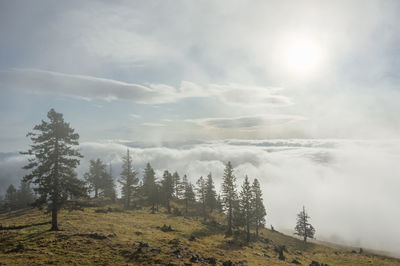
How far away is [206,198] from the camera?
74.7m

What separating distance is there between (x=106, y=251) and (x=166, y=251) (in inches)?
262

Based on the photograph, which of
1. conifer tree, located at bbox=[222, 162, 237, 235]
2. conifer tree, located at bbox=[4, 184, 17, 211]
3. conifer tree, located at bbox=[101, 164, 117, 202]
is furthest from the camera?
conifer tree, located at bbox=[4, 184, 17, 211]

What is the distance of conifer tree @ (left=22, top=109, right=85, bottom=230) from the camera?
26328 millimetres

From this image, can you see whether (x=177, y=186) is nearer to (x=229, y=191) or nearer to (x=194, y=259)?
(x=229, y=191)

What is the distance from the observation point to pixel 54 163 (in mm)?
27203

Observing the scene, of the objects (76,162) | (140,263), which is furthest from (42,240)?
(140,263)

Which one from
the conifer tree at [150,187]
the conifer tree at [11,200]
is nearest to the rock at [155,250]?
the conifer tree at [150,187]

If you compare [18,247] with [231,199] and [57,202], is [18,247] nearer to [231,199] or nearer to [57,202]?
[57,202]

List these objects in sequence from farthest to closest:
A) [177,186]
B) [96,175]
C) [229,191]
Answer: [177,186] → [96,175] → [229,191]

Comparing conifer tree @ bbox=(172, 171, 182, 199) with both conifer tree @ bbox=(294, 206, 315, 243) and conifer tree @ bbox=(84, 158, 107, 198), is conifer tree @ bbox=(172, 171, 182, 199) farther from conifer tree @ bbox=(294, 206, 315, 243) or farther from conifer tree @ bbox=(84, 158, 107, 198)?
conifer tree @ bbox=(294, 206, 315, 243)

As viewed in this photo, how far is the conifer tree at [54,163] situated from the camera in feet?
86.4

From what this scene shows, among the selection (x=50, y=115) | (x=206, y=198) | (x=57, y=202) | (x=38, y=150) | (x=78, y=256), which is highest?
(x=50, y=115)

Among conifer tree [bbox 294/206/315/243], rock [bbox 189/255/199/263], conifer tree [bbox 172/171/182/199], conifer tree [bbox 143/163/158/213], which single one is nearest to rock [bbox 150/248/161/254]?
rock [bbox 189/255/199/263]

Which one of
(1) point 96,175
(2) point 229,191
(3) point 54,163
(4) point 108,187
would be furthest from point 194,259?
(1) point 96,175
